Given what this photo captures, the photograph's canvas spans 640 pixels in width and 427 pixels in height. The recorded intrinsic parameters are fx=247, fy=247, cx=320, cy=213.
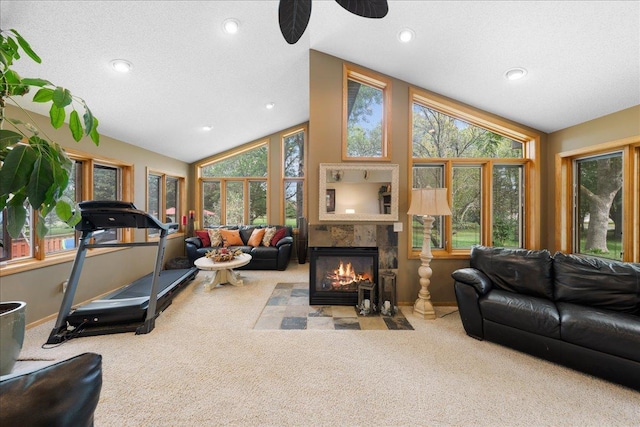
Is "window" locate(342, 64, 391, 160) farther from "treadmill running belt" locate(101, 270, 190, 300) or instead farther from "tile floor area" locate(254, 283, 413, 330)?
"treadmill running belt" locate(101, 270, 190, 300)

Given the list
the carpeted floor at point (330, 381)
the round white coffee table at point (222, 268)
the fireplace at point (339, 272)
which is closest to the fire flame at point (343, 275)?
the fireplace at point (339, 272)

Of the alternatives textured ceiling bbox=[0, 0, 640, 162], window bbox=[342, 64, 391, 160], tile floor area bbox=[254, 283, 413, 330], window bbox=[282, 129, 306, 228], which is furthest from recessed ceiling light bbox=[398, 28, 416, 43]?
window bbox=[282, 129, 306, 228]

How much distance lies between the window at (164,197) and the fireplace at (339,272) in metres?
3.60

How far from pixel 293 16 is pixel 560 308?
3088mm

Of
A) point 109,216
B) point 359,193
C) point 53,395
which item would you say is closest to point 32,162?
point 53,395

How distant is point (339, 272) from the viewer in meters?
3.46

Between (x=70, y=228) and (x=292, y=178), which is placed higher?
(x=292, y=178)

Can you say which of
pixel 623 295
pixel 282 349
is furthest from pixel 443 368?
pixel 623 295

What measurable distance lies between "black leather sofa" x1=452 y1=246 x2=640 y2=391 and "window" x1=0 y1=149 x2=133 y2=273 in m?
4.25

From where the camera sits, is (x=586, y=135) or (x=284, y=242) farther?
(x=284, y=242)

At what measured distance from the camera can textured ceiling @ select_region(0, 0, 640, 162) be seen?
6.71 ft

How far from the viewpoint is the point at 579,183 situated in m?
3.17

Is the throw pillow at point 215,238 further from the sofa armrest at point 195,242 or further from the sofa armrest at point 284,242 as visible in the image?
the sofa armrest at point 284,242

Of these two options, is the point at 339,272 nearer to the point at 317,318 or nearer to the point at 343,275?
the point at 343,275
